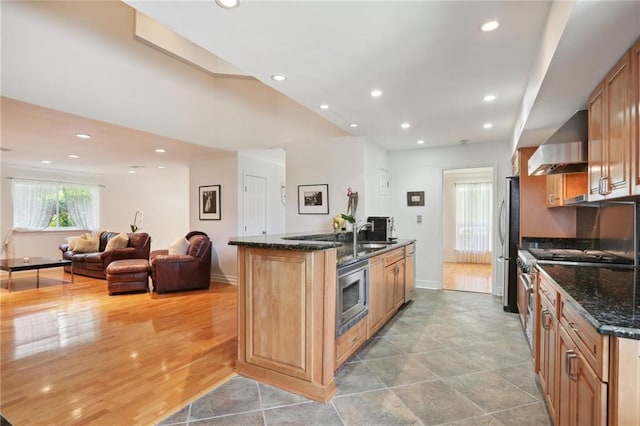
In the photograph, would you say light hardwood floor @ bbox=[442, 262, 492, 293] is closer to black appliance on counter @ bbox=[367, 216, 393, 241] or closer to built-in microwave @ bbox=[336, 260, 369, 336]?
black appliance on counter @ bbox=[367, 216, 393, 241]

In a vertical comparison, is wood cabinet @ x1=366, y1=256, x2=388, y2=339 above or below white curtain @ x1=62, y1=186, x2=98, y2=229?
below

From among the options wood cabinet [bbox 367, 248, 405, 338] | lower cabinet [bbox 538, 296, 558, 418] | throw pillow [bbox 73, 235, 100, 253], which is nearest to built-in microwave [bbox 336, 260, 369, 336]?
wood cabinet [bbox 367, 248, 405, 338]

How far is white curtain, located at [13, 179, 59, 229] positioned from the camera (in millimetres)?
7086

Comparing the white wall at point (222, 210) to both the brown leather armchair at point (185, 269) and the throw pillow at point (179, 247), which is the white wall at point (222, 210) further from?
the throw pillow at point (179, 247)

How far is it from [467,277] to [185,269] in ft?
17.0

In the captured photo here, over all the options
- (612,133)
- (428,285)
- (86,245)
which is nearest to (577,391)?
(612,133)

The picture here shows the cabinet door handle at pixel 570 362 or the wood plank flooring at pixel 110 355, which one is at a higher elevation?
the cabinet door handle at pixel 570 362

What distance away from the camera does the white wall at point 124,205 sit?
710cm

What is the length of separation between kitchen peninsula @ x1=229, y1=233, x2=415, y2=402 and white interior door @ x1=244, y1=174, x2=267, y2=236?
373 cm

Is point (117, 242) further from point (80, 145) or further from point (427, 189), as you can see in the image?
point (427, 189)

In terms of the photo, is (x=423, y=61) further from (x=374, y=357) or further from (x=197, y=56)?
(x=197, y=56)

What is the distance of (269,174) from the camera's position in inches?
268

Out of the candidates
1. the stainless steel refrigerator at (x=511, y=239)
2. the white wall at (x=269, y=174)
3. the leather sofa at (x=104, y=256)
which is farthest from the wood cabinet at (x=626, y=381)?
the leather sofa at (x=104, y=256)

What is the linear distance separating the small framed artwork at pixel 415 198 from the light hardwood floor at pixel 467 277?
4.95 ft
